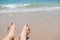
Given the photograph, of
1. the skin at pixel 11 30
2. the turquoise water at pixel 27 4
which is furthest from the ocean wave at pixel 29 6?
the skin at pixel 11 30

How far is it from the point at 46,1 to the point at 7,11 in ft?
1.39

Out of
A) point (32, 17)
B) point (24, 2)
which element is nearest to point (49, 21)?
point (32, 17)

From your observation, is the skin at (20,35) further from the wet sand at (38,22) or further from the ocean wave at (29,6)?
the ocean wave at (29,6)

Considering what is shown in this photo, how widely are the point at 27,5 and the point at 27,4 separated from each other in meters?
0.02

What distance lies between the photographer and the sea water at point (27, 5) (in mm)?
1500

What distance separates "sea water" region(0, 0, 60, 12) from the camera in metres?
1.50

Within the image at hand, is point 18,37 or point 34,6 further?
point 34,6

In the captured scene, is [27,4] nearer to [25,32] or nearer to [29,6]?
[29,6]

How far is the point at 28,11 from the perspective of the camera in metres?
1.54

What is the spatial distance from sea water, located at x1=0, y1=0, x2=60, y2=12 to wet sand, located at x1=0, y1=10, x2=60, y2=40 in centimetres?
5

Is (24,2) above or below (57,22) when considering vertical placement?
above

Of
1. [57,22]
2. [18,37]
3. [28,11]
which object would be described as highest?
[28,11]

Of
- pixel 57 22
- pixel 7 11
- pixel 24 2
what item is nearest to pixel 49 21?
pixel 57 22

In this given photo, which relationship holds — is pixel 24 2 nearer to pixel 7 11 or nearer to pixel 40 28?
pixel 7 11
